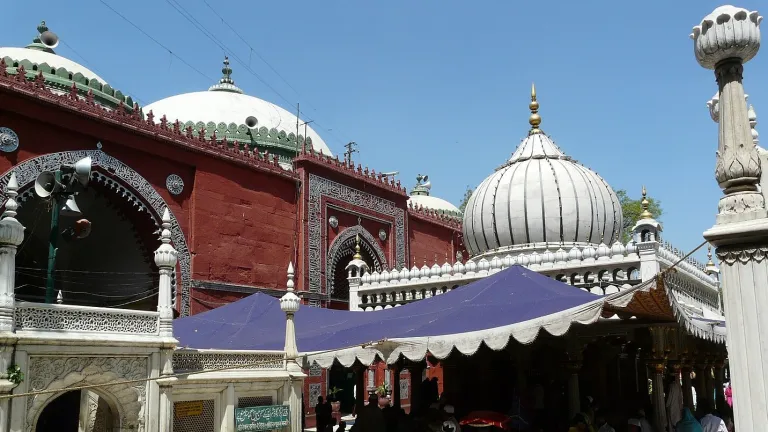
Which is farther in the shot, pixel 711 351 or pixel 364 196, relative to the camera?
pixel 364 196

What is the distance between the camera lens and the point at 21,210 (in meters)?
13.6

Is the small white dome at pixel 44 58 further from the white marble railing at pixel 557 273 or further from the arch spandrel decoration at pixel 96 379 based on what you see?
the arch spandrel decoration at pixel 96 379

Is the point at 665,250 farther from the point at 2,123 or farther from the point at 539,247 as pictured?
the point at 2,123

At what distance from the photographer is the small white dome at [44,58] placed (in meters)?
15.0

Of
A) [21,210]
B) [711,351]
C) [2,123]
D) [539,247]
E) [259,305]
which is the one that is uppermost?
[2,123]

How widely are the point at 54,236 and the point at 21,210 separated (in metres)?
6.79

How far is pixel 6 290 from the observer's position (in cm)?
618

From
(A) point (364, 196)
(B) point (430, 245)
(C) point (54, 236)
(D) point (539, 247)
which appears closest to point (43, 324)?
(C) point (54, 236)

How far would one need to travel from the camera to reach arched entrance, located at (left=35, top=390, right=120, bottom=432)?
24.5 feet

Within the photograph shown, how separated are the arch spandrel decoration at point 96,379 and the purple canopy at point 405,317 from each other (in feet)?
8.48

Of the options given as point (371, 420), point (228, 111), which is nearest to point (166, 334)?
point (371, 420)

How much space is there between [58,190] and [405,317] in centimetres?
457

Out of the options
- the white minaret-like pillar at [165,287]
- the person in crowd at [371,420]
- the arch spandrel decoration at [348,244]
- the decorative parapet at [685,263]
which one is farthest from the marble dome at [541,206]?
the white minaret-like pillar at [165,287]

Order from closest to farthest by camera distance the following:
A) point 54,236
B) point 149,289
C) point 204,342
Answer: point 54,236 → point 204,342 → point 149,289
